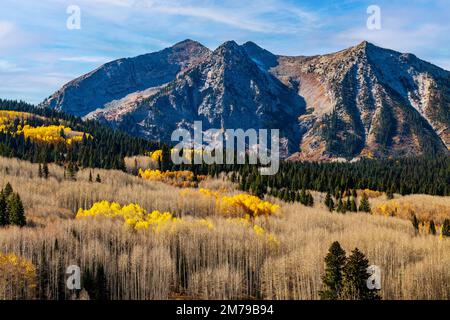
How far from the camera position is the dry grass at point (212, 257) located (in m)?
62.4

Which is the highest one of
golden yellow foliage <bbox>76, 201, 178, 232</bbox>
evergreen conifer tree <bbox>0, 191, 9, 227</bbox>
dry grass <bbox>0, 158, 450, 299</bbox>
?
evergreen conifer tree <bbox>0, 191, 9, 227</bbox>

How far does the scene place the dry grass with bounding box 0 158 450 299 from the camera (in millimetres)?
62438

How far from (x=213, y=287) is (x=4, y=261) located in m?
27.9

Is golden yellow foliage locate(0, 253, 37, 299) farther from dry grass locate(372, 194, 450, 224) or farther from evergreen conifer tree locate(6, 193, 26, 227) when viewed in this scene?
dry grass locate(372, 194, 450, 224)

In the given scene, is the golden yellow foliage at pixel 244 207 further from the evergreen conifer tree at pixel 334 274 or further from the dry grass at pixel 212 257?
the evergreen conifer tree at pixel 334 274

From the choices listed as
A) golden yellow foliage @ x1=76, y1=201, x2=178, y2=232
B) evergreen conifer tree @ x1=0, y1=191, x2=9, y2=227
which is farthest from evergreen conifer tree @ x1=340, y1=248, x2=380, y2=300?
evergreen conifer tree @ x1=0, y1=191, x2=9, y2=227

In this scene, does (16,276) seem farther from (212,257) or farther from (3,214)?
(212,257)

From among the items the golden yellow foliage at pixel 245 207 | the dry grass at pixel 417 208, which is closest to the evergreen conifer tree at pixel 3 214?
the golden yellow foliage at pixel 245 207

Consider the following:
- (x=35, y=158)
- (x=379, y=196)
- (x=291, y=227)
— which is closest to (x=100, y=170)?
(x=35, y=158)

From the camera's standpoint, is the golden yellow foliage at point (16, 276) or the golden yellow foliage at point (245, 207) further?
the golden yellow foliage at point (245, 207)

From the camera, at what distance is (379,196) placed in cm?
18088

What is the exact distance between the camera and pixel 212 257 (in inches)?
3118
